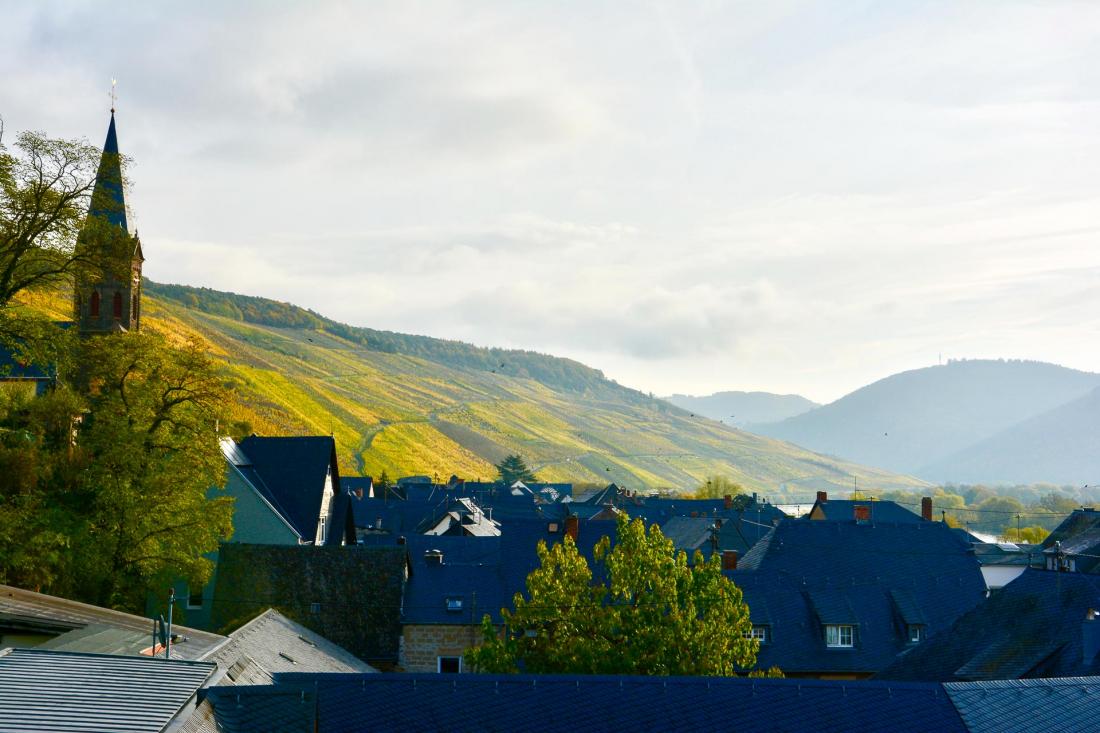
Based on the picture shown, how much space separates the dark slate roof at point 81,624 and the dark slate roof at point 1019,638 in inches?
915

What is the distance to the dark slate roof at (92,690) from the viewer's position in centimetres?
1694

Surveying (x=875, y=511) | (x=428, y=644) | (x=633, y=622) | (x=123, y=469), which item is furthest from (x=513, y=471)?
(x=633, y=622)

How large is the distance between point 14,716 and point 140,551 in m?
27.0

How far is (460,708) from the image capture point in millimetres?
23297

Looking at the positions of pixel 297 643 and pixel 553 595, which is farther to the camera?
pixel 297 643

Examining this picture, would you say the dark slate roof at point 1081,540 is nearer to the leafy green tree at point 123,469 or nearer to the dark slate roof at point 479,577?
the dark slate roof at point 479,577

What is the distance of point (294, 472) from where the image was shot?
61.4 m

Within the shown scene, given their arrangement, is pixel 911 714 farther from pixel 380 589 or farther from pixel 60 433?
pixel 60 433

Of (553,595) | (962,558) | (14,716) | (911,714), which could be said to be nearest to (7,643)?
(14,716)

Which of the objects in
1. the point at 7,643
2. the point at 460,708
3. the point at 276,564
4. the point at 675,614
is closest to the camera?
the point at 460,708

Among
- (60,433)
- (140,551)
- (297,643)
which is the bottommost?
(297,643)

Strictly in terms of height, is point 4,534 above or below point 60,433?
below

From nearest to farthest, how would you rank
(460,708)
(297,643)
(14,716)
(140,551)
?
1. (14,716)
2. (460,708)
3. (297,643)
4. (140,551)

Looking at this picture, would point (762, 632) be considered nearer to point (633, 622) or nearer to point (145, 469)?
point (633, 622)
